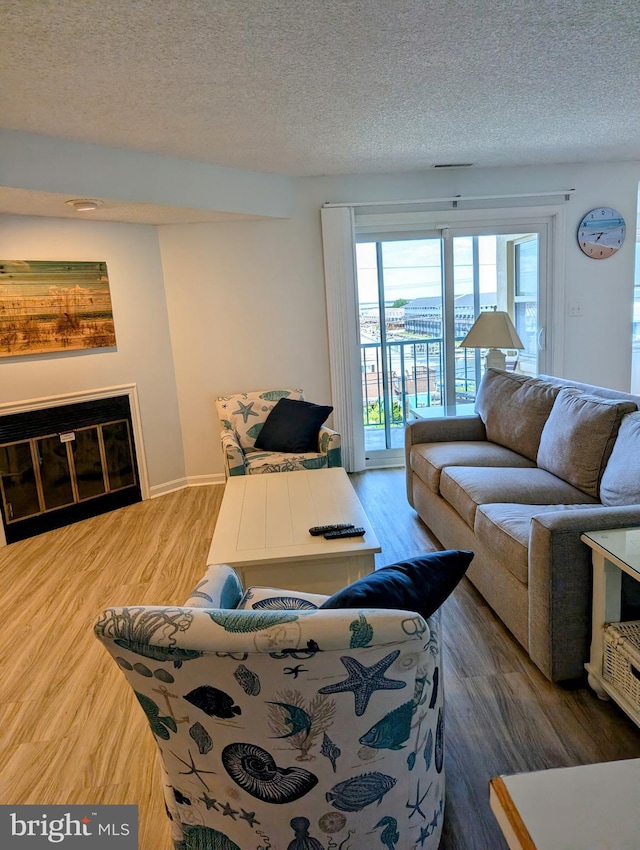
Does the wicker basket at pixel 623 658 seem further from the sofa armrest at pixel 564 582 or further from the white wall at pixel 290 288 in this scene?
the white wall at pixel 290 288

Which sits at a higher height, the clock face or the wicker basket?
the clock face

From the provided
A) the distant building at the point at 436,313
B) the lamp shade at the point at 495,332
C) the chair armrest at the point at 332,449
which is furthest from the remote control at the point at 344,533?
the distant building at the point at 436,313

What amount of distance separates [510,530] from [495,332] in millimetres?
1994

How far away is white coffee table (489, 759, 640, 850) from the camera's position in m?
0.89

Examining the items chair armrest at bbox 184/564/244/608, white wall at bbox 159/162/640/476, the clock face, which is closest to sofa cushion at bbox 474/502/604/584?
chair armrest at bbox 184/564/244/608

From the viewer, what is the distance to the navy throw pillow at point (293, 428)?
13.2 feet

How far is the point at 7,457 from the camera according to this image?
3779 millimetres

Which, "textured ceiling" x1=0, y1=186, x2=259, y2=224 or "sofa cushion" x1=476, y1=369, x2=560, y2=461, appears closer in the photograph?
"sofa cushion" x1=476, y1=369, x2=560, y2=461

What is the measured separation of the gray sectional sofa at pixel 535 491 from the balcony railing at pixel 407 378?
47.4 inches

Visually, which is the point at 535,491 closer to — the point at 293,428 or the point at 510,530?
the point at 510,530

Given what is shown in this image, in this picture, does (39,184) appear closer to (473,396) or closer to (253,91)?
(253,91)

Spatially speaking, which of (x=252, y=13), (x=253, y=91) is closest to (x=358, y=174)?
(x=253, y=91)

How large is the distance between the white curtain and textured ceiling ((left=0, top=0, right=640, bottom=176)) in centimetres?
73

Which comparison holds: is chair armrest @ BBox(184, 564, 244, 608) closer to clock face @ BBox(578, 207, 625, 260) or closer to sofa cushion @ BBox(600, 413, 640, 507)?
sofa cushion @ BBox(600, 413, 640, 507)
